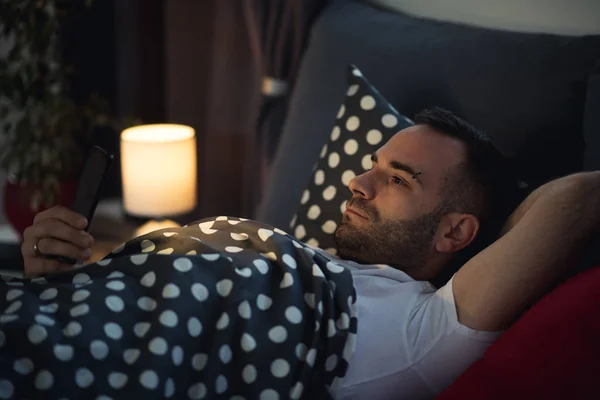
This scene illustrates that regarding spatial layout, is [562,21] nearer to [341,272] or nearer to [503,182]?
[503,182]

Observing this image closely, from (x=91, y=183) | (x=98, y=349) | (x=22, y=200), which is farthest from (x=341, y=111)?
(x=22, y=200)

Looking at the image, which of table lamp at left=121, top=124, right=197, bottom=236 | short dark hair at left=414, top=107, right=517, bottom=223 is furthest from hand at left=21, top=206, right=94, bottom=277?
table lamp at left=121, top=124, right=197, bottom=236

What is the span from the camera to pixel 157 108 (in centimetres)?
293

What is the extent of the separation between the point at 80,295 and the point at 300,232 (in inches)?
19.3

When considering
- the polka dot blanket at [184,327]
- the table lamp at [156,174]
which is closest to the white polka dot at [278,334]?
the polka dot blanket at [184,327]

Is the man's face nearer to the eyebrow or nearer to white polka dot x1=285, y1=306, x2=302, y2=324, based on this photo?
the eyebrow

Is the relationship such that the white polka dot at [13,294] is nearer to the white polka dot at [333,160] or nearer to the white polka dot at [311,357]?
the white polka dot at [311,357]

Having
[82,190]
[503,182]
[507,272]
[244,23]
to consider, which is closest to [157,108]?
[244,23]

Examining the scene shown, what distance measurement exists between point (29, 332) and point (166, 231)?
0.29 m

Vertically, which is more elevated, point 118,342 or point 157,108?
point 118,342

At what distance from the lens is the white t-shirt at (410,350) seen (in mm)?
1046

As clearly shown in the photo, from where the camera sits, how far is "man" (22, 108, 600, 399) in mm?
1005

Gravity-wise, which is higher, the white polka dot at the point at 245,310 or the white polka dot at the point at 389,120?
the white polka dot at the point at 389,120

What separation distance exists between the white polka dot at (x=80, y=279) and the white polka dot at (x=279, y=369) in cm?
27
